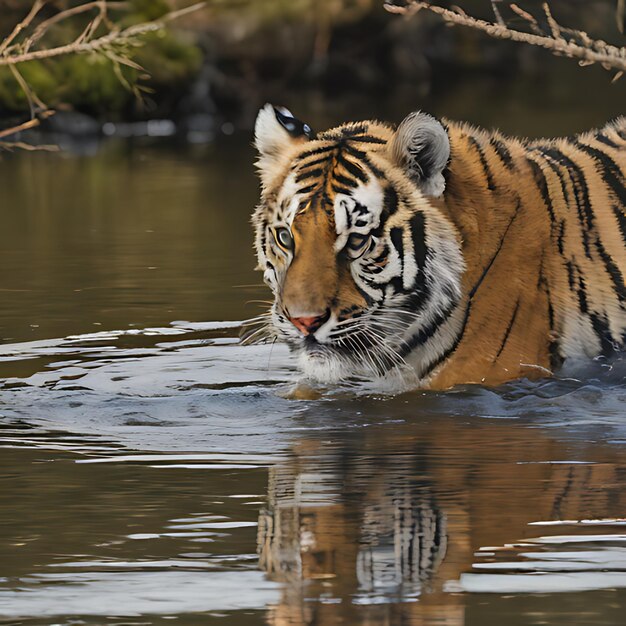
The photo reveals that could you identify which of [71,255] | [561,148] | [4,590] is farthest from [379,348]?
[71,255]

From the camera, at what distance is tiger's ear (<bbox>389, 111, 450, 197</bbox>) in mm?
6234

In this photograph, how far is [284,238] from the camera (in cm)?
633

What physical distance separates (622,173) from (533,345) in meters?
1.01

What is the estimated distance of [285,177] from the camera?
257 inches

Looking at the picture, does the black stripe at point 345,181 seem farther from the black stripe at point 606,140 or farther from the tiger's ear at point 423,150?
the black stripe at point 606,140

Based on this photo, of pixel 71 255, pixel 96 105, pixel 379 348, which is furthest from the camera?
pixel 96 105

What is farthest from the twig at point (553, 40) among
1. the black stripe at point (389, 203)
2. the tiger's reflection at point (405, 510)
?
the tiger's reflection at point (405, 510)

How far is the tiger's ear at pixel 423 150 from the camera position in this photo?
6.23 m

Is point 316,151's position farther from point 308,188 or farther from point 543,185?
point 543,185

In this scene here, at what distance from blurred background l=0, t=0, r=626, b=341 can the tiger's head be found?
1.34 metres

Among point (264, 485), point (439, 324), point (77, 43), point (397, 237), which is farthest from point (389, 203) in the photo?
point (77, 43)

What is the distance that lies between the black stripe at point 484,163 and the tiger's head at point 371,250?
26cm

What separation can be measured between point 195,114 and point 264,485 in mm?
19433

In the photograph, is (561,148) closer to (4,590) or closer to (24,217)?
(4,590)
